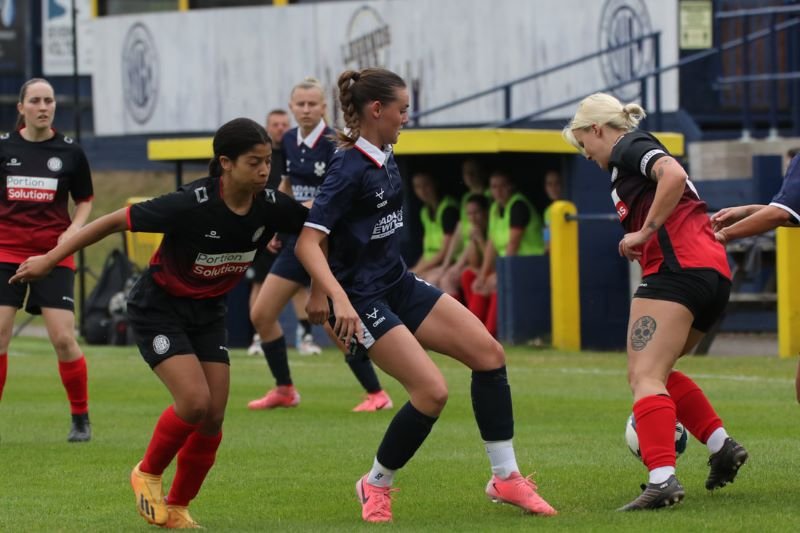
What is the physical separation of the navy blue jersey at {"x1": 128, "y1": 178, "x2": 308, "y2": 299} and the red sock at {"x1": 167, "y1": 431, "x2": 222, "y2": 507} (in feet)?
2.02

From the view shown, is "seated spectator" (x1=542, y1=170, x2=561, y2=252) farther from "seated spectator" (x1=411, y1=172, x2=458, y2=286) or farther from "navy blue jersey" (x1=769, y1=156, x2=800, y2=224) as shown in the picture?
"navy blue jersey" (x1=769, y1=156, x2=800, y2=224)

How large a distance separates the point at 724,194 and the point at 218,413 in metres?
13.7

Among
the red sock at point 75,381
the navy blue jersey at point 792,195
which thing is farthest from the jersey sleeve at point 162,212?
the red sock at point 75,381

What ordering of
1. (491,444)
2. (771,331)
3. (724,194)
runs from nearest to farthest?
1. (491,444)
2. (771,331)
3. (724,194)

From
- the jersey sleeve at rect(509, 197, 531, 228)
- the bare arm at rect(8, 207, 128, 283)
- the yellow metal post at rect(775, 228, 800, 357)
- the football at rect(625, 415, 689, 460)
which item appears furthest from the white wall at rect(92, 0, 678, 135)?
the bare arm at rect(8, 207, 128, 283)

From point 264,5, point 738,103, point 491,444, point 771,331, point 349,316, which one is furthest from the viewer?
point 264,5

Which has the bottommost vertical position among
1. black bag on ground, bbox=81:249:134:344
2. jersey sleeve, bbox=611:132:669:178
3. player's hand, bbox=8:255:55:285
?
black bag on ground, bbox=81:249:134:344

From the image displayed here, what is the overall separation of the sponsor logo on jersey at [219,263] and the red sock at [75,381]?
3.48 m

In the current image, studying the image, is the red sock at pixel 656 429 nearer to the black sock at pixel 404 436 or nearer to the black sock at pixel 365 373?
the black sock at pixel 404 436

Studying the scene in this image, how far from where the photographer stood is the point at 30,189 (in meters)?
10.3

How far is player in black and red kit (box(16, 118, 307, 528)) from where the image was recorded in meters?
7.00

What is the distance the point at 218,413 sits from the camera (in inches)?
282

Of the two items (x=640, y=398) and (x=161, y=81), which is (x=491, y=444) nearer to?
(x=640, y=398)

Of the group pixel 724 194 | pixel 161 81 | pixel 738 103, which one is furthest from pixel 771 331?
pixel 161 81
